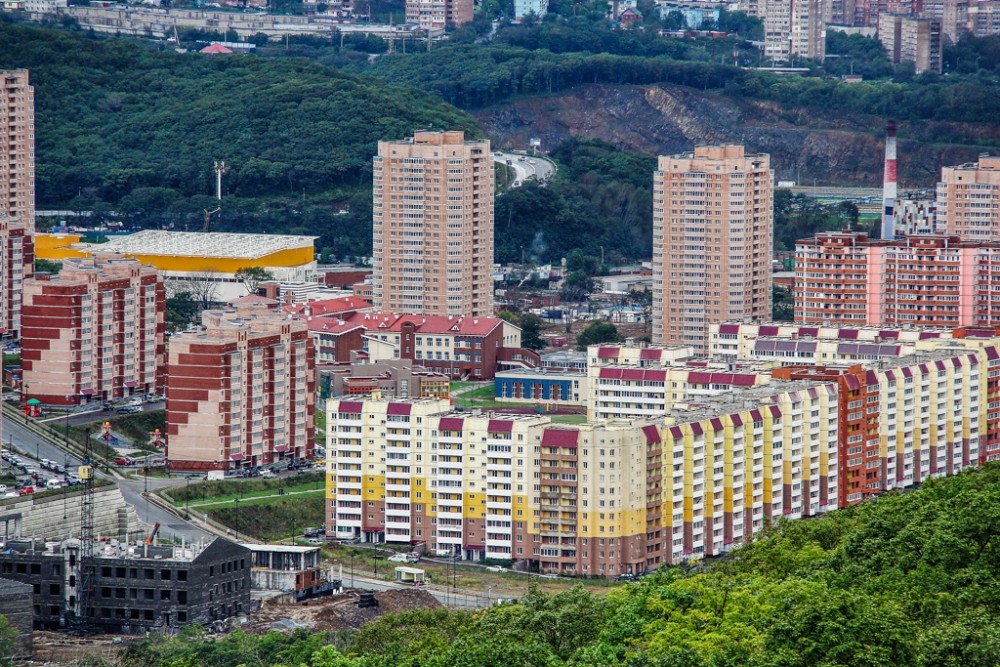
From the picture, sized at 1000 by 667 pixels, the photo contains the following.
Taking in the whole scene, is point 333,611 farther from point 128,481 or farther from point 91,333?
point 91,333

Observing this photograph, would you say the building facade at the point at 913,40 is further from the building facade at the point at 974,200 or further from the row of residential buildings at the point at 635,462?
the row of residential buildings at the point at 635,462

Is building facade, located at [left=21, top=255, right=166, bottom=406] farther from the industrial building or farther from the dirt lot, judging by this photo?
the dirt lot

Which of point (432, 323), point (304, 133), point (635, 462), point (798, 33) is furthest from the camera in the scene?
point (798, 33)

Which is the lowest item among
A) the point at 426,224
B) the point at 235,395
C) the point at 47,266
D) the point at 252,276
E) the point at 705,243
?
the point at 235,395

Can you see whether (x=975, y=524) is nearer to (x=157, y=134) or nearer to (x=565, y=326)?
(x=565, y=326)

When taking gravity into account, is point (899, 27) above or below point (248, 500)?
above

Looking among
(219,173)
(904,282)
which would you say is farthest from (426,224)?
(219,173)

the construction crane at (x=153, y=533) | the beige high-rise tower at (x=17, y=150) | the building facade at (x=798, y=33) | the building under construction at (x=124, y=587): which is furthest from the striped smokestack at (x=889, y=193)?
the building facade at (x=798, y=33)
